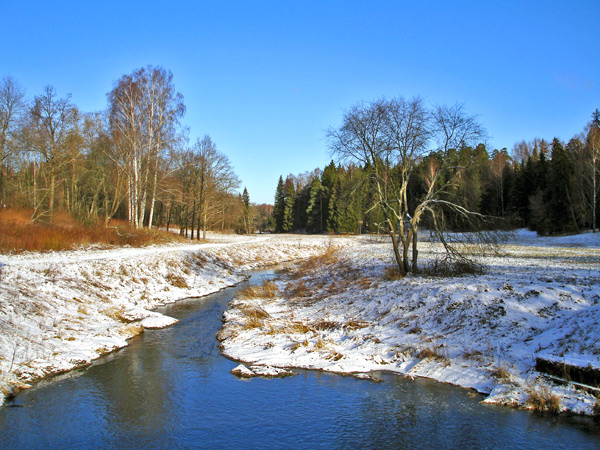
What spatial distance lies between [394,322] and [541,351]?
14.9 feet

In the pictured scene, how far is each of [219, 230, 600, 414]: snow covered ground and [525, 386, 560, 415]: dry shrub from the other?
0.08 feet

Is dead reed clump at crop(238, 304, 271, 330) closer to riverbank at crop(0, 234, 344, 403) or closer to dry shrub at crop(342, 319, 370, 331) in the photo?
riverbank at crop(0, 234, 344, 403)

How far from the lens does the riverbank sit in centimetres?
1028

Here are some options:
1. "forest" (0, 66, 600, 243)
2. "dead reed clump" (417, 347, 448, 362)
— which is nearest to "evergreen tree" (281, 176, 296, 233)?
"forest" (0, 66, 600, 243)

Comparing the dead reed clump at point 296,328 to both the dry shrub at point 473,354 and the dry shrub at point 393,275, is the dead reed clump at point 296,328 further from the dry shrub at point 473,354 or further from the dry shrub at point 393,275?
the dry shrub at point 393,275

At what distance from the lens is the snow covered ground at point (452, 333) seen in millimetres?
9070

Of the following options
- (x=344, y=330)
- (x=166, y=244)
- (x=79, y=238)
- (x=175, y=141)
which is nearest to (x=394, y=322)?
(x=344, y=330)

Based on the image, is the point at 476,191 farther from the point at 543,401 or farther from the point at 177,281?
the point at 177,281

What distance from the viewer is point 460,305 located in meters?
12.5

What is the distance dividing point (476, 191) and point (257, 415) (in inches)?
Answer: 622

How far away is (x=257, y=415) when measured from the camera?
7902 millimetres

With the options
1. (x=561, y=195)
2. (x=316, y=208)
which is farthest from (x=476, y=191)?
(x=316, y=208)

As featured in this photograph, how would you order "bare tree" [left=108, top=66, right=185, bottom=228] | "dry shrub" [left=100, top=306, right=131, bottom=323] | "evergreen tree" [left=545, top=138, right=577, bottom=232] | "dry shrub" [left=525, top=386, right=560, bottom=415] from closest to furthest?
"dry shrub" [left=525, top=386, right=560, bottom=415] → "dry shrub" [left=100, top=306, right=131, bottom=323] → "bare tree" [left=108, top=66, right=185, bottom=228] → "evergreen tree" [left=545, top=138, right=577, bottom=232]

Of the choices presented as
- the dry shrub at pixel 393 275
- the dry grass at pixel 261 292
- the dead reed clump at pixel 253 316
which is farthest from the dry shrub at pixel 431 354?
the dry grass at pixel 261 292
